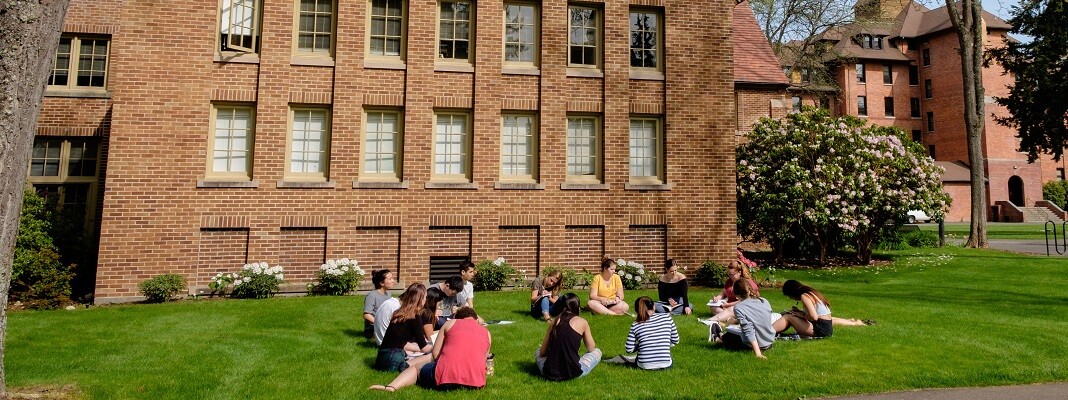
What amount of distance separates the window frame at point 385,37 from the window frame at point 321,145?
5.62ft

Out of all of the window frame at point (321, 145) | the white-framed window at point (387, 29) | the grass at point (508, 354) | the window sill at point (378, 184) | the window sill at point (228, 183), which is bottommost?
the grass at point (508, 354)

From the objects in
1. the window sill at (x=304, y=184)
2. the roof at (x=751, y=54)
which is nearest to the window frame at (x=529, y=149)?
the window sill at (x=304, y=184)

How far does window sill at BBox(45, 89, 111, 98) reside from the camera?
1393 cm

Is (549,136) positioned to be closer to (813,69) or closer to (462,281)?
(462,281)

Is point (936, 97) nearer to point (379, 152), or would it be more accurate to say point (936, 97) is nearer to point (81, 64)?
point (379, 152)

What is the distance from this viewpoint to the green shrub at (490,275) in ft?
43.8

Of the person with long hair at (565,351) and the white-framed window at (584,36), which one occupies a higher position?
the white-framed window at (584,36)

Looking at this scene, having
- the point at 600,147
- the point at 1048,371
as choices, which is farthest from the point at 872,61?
the point at 1048,371

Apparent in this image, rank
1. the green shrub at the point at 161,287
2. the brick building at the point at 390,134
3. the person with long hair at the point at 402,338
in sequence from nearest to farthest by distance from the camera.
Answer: the person with long hair at the point at 402,338 → the green shrub at the point at 161,287 → the brick building at the point at 390,134

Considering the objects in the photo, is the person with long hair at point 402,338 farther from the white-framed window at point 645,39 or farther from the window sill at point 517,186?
the white-framed window at point 645,39

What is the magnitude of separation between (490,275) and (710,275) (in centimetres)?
561

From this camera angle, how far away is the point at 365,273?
13266 millimetres

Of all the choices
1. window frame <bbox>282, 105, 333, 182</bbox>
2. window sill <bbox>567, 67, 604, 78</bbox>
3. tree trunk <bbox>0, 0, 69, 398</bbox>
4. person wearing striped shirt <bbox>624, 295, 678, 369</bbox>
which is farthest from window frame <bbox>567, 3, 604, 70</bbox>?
tree trunk <bbox>0, 0, 69, 398</bbox>

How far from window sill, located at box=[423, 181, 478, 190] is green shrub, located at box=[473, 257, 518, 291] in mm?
1830
